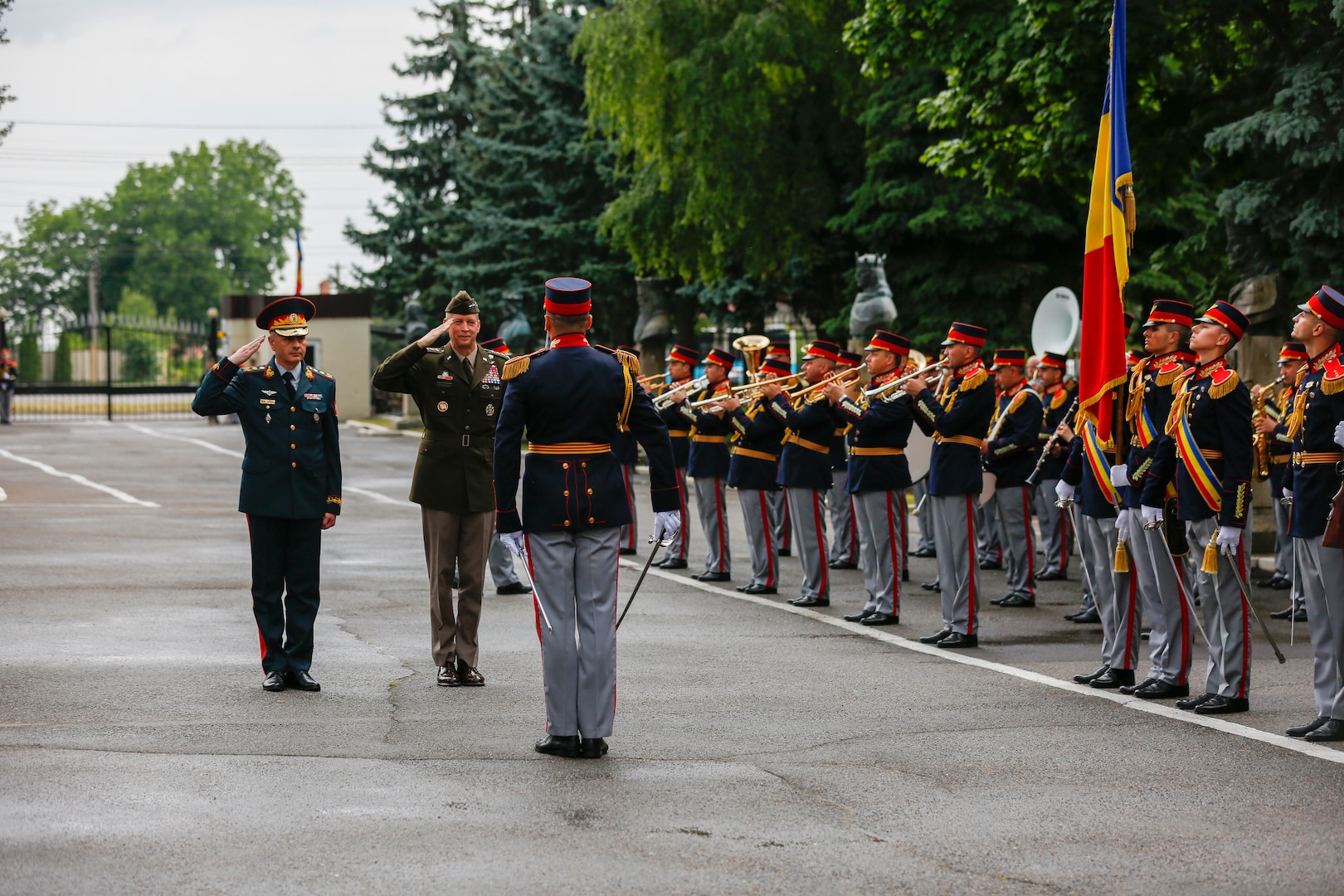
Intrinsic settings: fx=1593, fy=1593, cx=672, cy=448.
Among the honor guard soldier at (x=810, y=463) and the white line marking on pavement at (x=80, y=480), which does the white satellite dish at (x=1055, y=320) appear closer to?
the honor guard soldier at (x=810, y=463)

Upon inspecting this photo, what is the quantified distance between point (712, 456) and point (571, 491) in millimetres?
7344

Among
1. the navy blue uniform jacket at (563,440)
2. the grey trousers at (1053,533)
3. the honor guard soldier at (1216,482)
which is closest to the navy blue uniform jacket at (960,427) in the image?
the honor guard soldier at (1216,482)

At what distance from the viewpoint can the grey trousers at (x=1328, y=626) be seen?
756 centimetres

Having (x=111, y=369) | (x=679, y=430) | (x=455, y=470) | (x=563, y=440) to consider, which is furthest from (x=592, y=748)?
(x=111, y=369)

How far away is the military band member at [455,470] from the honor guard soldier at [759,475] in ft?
14.7

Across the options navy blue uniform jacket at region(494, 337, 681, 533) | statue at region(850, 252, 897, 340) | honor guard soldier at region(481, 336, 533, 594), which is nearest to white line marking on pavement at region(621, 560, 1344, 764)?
honor guard soldier at region(481, 336, 533, 594)

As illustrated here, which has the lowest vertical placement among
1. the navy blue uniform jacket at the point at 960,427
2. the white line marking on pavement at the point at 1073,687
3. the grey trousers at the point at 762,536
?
the white line marking on pavement at the point at 1073,687

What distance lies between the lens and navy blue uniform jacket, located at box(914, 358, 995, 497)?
35.0ft

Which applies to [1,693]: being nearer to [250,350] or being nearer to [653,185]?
[250,350]

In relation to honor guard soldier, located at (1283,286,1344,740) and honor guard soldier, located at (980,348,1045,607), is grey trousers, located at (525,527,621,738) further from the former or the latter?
honor guard soldier, located at (980,348,1045,607)

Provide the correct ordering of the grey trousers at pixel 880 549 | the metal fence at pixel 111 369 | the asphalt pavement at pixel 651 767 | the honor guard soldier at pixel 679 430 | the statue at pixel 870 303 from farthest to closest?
the metal fence at pixel 111 369 → the statue at pixel 870 303 → the honor guard soldier at pixel 679 430 → the grey trousers at pixel 880 549 → the asphalt pavement at pixel 651 767

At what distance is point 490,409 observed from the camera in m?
9.12

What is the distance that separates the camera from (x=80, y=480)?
23.8 meters

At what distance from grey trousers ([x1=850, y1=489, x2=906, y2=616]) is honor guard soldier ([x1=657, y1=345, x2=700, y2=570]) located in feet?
10.1
